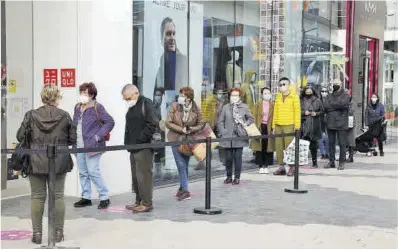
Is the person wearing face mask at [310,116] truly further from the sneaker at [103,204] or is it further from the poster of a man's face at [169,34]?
the sneaker at [103,204]

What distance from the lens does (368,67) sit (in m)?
20.3

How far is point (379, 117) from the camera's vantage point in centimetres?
1528

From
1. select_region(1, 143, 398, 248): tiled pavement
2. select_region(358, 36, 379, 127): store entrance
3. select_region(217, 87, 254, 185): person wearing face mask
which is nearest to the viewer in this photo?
select_region(1, 143, 398, 248): tiled pavement

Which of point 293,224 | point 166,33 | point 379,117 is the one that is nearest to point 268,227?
point 293,224

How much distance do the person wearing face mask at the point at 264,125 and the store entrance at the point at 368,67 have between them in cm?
786

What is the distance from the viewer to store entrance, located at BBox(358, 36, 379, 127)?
1916 cm

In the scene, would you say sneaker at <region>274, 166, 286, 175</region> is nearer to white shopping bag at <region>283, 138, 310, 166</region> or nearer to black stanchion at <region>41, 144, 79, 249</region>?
white shopping bag at <region>283, 138, 310, 166</region>

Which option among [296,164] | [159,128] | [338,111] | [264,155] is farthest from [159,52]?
[338,111]

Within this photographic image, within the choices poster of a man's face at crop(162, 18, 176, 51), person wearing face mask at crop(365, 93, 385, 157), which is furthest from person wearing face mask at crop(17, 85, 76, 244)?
person wearing face mask at crop(365, 93, 385, 157)

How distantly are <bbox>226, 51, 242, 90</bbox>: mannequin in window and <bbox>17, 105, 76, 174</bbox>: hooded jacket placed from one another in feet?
23.0

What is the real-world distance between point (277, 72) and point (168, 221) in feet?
25.7

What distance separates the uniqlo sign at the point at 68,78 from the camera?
838 centimetres

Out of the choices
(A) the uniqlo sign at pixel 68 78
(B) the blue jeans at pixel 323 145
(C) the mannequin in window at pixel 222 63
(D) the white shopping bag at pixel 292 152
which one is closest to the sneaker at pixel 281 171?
(D) the white shopping bag at pixel 292 152

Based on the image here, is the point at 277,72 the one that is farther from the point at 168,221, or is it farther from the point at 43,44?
the point at 168,221
